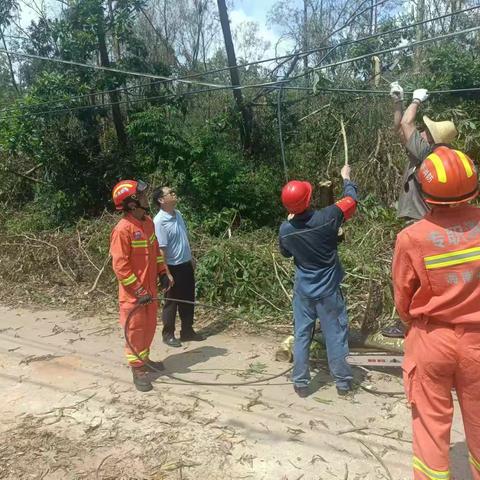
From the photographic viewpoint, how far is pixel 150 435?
152 inches

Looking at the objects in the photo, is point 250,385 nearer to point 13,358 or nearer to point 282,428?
point 282,428

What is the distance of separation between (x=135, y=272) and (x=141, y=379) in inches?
37.8

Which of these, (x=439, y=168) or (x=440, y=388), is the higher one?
(x=439, y=168)

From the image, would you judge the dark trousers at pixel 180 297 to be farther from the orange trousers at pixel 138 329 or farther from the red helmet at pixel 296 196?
the red helmet at pixel 296 196

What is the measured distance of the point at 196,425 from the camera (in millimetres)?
3973

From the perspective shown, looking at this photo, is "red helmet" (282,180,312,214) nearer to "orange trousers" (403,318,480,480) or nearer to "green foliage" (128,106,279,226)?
"orange trousers" (403,318,480,480)

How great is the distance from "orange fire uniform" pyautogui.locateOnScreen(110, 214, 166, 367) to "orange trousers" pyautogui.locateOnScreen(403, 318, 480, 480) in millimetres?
2726

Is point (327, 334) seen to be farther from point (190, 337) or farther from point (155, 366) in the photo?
point (190, 337)

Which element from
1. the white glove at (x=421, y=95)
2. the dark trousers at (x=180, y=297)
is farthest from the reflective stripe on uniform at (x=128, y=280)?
the white glove at (x=421, y=95)

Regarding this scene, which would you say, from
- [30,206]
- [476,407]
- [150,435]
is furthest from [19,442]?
[30,206]

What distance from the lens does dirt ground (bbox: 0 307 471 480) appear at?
3.42 metres

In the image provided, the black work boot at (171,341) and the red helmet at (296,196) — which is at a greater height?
the red helmet at (296,196)

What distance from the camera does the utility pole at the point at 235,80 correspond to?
10271 mm

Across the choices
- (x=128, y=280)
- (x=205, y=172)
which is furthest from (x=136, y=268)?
(x=205, y=172)
